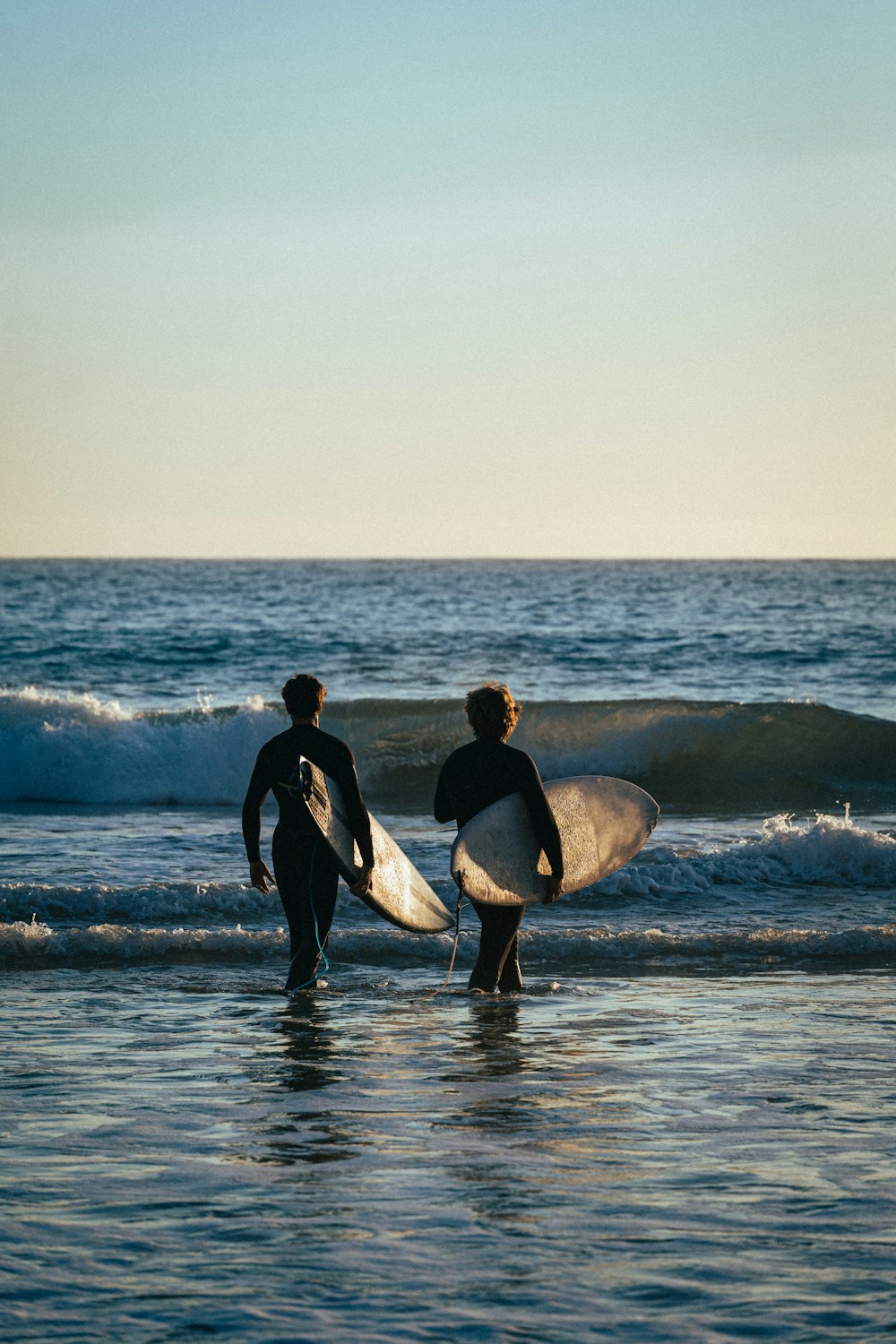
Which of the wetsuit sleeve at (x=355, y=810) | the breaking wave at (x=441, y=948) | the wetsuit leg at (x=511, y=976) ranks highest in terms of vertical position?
the wetsuit sleeve at (x=355, y=810)

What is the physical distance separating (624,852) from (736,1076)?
232 cm

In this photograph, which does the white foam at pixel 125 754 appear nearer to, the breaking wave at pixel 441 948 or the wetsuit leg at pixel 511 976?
the breaking wave at pixel 441 948

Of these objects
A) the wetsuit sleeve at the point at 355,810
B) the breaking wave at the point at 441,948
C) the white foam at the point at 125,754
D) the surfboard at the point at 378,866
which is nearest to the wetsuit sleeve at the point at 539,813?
the wetsuit sleeve at the point at 355,810

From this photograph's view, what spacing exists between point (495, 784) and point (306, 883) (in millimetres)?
1002

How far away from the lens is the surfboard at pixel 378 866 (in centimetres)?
654

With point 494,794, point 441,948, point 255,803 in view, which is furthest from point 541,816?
point 441,948

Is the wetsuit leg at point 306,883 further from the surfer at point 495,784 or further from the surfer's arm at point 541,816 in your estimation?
the surfer's arm at point 541,816

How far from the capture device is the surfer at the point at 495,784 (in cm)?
637

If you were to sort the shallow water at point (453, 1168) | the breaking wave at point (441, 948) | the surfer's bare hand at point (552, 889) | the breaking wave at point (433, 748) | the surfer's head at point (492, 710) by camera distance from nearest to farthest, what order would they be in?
the shallow water at point (453, 1168)
the surfer's head at point (492, 710)
the surfer's bare hand at point (552, 889)
the breaking wave at point (441, 948)
the breaking wave at point (433, 748)

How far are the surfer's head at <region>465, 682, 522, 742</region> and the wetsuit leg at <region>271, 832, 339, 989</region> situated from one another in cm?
95

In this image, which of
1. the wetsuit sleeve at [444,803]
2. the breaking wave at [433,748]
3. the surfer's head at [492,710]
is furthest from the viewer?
the breaking wave at [433,748]

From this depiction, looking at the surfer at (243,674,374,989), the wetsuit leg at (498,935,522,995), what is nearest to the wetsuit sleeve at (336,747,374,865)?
the surfer at (243,674,374,989)

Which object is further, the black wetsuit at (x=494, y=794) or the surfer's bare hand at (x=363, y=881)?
the surfer's bare hand at (x=363, y=881)

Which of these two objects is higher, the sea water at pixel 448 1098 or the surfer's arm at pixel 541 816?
the surfer's arm at pixel 541 816
